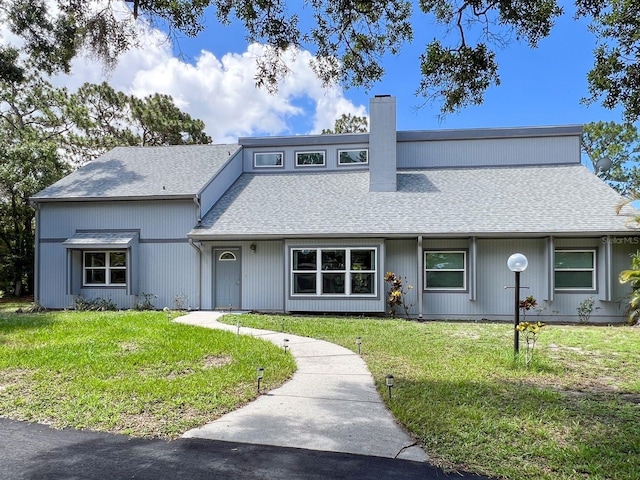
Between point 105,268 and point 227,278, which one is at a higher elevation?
point 105,268

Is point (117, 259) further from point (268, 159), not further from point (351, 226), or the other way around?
point (351, 226)

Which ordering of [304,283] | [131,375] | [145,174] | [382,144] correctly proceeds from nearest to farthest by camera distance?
1. [131,375]
2. [304,283]
3. [382,144]
4. [145,174]

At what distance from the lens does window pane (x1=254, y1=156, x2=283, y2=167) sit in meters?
16.4

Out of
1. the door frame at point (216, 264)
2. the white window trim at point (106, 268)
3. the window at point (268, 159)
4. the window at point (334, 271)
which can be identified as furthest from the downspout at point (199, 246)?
the window at point (268, 159)

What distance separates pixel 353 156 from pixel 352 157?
2.1 inches

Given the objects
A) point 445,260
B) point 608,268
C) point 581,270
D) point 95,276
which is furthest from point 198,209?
point 608,268

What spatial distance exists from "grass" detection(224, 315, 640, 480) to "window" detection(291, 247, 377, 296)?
3216 mm

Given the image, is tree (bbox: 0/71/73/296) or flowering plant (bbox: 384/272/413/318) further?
tree (bbox: 0/71/73/296)

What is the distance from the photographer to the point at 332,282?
12.7 m

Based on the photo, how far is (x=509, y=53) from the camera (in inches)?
224

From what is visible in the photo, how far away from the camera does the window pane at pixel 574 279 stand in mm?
12102

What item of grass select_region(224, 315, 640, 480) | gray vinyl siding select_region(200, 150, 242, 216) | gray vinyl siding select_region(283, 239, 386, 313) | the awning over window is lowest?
grass select_region(224, 315, 640, 480)

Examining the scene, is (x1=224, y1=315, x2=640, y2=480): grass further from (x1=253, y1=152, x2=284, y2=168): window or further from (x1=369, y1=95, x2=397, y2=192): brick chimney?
(x1=253, y1=152, x2=284, y2=168): window

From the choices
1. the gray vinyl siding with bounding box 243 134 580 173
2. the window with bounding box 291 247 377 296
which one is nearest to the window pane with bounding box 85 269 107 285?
the window with bounding box 291 247 377 296
